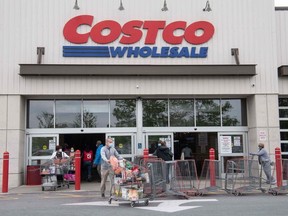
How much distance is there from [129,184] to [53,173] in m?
5.09

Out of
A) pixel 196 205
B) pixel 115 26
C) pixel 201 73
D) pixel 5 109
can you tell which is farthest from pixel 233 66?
pixel 5 109

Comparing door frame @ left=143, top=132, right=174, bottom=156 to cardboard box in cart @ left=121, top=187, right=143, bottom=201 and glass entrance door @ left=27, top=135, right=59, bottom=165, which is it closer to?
glass entrance door @ left=27, top=135, right=59, bottom=165

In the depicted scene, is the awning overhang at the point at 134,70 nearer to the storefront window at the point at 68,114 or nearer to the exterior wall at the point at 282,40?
the storefront window at the point at 68,114

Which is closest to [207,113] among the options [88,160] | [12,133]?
[88,160]

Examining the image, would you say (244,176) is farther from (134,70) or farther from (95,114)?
(95,114)

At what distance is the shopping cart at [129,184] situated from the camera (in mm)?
11125

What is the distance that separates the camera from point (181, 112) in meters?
19.4

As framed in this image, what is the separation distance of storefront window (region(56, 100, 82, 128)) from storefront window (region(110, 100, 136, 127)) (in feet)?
4.98

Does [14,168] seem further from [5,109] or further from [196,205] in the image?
[196,205]

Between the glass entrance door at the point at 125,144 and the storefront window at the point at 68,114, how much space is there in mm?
1801

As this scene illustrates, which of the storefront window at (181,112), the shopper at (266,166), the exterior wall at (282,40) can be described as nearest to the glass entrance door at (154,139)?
the storefront window at (181,112)

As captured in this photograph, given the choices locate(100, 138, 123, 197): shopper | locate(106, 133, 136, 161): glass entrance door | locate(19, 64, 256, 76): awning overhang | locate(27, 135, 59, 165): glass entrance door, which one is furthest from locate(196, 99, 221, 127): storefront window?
locate(100, 138, 123, 197): shopper

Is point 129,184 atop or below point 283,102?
below

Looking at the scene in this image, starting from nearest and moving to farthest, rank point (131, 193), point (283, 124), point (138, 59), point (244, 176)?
point (131, 193), point (244, 176), point (138, 59), point (283, 124)
